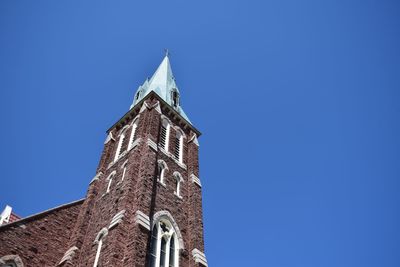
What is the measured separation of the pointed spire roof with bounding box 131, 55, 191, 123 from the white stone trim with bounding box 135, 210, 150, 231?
37.7 feet

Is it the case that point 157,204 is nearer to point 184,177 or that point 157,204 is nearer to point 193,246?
point 193,246

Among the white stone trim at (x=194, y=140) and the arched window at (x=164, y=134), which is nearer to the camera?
the arched window at (x=164, y=134)

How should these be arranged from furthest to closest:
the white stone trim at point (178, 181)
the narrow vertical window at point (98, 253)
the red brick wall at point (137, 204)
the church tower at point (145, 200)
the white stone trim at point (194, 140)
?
the white stone trim at point (194, 140) < the white stone trim at point (178, 181) < the narrow vertical window at point (98, 253) < the church tower at point (145, 200) < the red brick wall at point (137, 204)

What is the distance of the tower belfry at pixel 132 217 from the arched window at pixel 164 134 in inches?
2.4

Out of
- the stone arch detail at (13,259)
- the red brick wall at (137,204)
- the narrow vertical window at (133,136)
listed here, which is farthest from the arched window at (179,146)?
the stone arch detail at (13,259)

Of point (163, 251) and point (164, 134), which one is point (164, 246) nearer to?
point (163, 251)

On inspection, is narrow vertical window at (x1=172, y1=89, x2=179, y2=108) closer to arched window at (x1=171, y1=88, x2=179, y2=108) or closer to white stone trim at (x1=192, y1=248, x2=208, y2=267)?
arched window at (x1=171, y1=88, x2=179, y2=108)

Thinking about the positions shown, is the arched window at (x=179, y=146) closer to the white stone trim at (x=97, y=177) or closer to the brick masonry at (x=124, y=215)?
the brick masonry at (x=124, y=215)

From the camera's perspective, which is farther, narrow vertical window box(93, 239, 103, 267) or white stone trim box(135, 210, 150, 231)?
narrow vertical window box(93, 239, 103, 267)

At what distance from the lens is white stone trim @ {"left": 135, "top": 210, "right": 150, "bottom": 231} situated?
1298 centimetres

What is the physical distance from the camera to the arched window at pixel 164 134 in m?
19.8

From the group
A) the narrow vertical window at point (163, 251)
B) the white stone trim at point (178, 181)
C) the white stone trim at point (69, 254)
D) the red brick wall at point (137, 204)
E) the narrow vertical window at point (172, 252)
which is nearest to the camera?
the red brick wall at point (137, 204)

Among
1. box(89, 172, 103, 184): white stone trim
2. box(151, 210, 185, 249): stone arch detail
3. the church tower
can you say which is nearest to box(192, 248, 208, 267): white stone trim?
the church tower

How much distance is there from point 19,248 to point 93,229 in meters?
2.99
